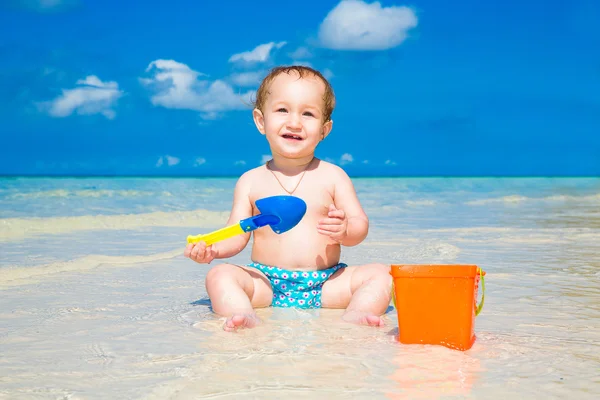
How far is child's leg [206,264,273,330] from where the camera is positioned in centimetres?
302

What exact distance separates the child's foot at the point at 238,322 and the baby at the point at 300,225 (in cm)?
31

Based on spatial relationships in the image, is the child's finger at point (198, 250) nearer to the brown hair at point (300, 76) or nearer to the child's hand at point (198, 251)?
the child's hand at point (198, 251)

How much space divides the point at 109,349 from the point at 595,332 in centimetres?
205

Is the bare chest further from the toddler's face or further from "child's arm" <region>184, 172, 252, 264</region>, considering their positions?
the toddler's face

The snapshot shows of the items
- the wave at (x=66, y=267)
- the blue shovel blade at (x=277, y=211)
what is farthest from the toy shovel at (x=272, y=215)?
the wave at (x=66, y=267)

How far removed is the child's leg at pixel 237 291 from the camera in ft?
9.90

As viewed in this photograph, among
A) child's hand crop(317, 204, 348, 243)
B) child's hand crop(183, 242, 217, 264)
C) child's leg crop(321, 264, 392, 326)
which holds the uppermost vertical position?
child's hand crop(317, 204, 348, 243)

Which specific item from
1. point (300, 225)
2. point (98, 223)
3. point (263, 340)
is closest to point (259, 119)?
point (300, 225)

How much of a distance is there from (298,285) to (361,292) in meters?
0.38

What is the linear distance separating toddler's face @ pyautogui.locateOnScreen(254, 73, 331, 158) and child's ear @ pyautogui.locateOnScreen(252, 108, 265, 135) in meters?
0.10

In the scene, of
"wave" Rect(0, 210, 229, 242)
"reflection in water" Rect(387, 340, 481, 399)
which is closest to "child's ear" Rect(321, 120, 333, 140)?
"reflection in water" Rect(387, 340, 481, 399)

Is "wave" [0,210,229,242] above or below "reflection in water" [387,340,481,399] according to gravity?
above

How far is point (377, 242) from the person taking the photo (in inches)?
246

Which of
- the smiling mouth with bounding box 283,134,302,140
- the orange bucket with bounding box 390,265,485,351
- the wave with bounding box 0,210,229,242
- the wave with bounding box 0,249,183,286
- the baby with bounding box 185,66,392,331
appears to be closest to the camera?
the orange bucket with bounding box 390,265,485,351
